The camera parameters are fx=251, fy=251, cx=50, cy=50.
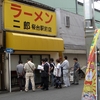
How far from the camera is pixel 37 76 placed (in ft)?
57.5

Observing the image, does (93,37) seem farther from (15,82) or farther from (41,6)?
(41,6)

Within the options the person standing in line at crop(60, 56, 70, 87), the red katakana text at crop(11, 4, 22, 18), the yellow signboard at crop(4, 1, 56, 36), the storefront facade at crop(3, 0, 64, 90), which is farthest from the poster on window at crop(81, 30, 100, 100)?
the red katakana text at crop(11, 4, 22, 18)

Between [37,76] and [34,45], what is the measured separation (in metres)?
2.47

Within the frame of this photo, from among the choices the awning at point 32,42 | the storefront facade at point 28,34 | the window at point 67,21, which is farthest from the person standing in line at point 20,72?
the window at point 67,21

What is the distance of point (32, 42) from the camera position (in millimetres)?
16156

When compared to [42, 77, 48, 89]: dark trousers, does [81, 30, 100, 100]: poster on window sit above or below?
above

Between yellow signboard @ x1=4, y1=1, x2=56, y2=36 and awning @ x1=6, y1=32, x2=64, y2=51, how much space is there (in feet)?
2.08

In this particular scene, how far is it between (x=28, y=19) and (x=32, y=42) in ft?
5.51

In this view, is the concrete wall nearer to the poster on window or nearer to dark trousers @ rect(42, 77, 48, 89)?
dark trousers @ rect(42, 77, 48, 89)

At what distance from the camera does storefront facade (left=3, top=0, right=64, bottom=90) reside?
15.0 metres

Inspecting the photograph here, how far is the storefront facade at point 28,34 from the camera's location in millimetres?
14992

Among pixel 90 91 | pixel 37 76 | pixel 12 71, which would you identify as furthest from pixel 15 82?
pixel 90 91

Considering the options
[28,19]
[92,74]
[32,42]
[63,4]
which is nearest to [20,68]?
[32,42]

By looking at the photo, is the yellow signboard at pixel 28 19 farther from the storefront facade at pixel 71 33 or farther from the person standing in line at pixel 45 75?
the person standing in line at pixel 45 75
